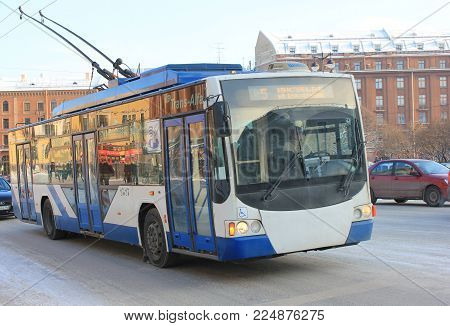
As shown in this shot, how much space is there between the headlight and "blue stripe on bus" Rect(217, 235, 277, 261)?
0.09 meters

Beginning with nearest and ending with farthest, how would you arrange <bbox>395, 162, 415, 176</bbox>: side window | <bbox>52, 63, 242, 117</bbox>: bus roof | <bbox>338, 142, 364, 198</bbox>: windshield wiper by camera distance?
<bbox>338, 142, 364, 198</bbox>: windshield wiper
<bbox>52, 63, 242, 117</bbox>: bus roof
<bbox>395, 162, 415, 176</bbox>: side window

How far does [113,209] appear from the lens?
10.5 m

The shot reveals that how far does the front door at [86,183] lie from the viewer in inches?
441

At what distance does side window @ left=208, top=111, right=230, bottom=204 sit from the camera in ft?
24.2

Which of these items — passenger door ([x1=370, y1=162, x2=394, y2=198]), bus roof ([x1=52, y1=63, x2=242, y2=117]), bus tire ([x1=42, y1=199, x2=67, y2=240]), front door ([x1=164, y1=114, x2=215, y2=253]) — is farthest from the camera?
passenger door ([x1=370, y1=162, x2=394, y2=198])

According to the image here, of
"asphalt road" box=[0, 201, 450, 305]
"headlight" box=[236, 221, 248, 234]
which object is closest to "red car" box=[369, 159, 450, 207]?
"asphalt road" box=[0, 201, 450, 305]

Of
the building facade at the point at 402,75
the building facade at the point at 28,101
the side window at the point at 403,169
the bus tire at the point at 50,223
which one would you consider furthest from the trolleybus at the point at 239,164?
the building facade at the point at 402,75

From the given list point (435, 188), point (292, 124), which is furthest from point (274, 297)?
point (435, 188)

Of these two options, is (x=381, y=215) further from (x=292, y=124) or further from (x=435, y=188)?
(x=292, y=124)

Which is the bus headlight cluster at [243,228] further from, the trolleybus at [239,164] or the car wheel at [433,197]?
the car wheel at [433,197]

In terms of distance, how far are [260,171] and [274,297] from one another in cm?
157

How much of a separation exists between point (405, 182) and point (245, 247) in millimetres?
13681

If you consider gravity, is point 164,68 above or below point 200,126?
above

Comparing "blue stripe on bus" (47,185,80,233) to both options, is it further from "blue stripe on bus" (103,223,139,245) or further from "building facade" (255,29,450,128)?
"building facade" (255,29,450,128)
